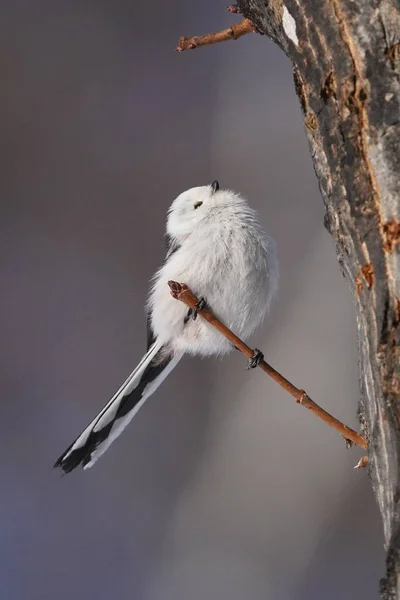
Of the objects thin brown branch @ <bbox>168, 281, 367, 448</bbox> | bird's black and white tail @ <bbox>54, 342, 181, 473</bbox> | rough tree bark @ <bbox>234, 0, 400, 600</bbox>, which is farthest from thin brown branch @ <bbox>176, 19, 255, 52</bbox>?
bird's black and white tail @ <bbox>54, 342, 181, 473</bbox>

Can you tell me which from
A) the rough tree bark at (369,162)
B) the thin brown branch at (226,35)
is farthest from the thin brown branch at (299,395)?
the thin brown branch at (226,35)

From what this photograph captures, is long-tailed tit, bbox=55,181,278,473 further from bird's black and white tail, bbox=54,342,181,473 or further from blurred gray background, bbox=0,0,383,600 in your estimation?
blurred gray background, bbox=0,0,383,600

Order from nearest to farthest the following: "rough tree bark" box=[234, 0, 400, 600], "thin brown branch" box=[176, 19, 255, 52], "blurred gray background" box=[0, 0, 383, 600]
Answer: "rough tree bark" box=[234, 0, 400, 600]
"thin brown branch" box=[176, 19, 255, 52]
"blurred gray background" box=[0, 0, 383, 600]

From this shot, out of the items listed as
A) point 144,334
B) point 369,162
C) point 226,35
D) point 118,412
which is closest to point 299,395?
point 369,162

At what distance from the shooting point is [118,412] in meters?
1.24

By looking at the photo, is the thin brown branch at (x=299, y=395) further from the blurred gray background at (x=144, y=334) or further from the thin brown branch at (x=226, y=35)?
the blurred gray background at (x=144, y=334)

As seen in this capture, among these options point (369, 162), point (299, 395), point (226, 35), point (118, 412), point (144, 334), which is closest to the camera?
point (369, 162)

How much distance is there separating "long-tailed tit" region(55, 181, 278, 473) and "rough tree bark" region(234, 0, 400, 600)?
19.9 inches

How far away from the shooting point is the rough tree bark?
0.65 m

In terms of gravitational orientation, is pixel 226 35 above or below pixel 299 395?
above

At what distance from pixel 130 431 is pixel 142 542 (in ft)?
1.09

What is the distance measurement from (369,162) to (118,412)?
75 centimetres

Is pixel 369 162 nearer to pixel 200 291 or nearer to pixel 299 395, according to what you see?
pixel 299 395

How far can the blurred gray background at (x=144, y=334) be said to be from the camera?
1806 mm
